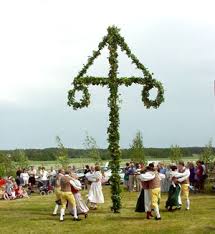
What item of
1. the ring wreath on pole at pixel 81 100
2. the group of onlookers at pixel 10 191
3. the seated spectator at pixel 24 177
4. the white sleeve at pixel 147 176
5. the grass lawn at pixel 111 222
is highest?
the ring wreath on pole at pixel 81 100

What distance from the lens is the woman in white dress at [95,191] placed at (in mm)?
27422

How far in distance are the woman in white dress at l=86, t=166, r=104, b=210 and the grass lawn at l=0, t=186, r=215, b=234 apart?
1.40ft

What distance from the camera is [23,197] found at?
38.0m

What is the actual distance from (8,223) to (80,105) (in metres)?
6.23

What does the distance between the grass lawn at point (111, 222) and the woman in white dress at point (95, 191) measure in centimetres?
43

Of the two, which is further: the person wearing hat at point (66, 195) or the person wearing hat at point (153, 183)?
the person wearing hat at point (66, 195)

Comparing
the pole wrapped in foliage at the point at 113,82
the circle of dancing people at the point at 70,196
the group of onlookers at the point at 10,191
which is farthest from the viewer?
the group of onlookers at the point at 10,191

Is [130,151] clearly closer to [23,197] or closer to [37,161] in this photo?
[23,197]

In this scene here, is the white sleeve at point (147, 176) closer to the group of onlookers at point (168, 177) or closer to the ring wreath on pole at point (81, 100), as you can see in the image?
the ring wreath on pole at point (81, 100)

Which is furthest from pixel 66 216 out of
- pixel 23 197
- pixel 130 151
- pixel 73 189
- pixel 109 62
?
pixel 130 151

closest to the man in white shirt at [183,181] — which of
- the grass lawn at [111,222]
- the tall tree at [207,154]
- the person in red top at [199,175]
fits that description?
the grass lawn at [111,222]

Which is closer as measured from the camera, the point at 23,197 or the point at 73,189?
the point at 73,189

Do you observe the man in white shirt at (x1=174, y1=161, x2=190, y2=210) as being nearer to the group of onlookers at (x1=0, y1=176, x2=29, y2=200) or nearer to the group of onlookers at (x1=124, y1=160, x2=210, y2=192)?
the group of onlookers at (x1=124, y1=160, x2=210, y2=192)

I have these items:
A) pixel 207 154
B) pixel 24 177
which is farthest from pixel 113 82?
pixel 207 154
